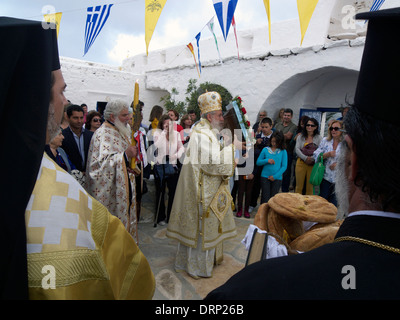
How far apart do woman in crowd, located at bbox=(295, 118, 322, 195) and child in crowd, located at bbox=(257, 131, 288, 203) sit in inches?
14.6

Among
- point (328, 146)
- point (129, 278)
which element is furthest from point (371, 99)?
point (328, 146)

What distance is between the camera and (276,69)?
299 inches

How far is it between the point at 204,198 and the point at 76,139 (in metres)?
1.82

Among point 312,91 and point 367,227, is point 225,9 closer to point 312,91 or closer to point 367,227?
point 312,91

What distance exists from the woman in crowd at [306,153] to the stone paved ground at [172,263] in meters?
1.24

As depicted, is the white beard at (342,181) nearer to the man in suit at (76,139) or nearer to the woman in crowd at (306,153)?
the man in suit at (76,139)

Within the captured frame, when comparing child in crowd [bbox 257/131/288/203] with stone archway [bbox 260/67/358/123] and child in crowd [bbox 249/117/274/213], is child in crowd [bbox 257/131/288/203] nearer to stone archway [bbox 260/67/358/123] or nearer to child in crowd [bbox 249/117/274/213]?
child in crowd [bbox 249/117/274/213]

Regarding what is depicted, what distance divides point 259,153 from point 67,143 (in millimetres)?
3509

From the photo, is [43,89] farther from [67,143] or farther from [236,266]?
[236,266]

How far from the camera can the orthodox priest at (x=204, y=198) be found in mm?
2986

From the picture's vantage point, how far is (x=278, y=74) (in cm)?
758

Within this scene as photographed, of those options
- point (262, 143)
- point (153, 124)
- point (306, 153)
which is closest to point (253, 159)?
point (262, 143)

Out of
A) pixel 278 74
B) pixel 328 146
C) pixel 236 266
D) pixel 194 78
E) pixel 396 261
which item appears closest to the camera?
pixel 396 261

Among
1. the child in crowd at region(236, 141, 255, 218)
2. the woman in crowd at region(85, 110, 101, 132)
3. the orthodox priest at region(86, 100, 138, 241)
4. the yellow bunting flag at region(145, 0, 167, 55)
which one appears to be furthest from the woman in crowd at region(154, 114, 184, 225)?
the yellow bunting flag at region(145, 0, 167, 55)
